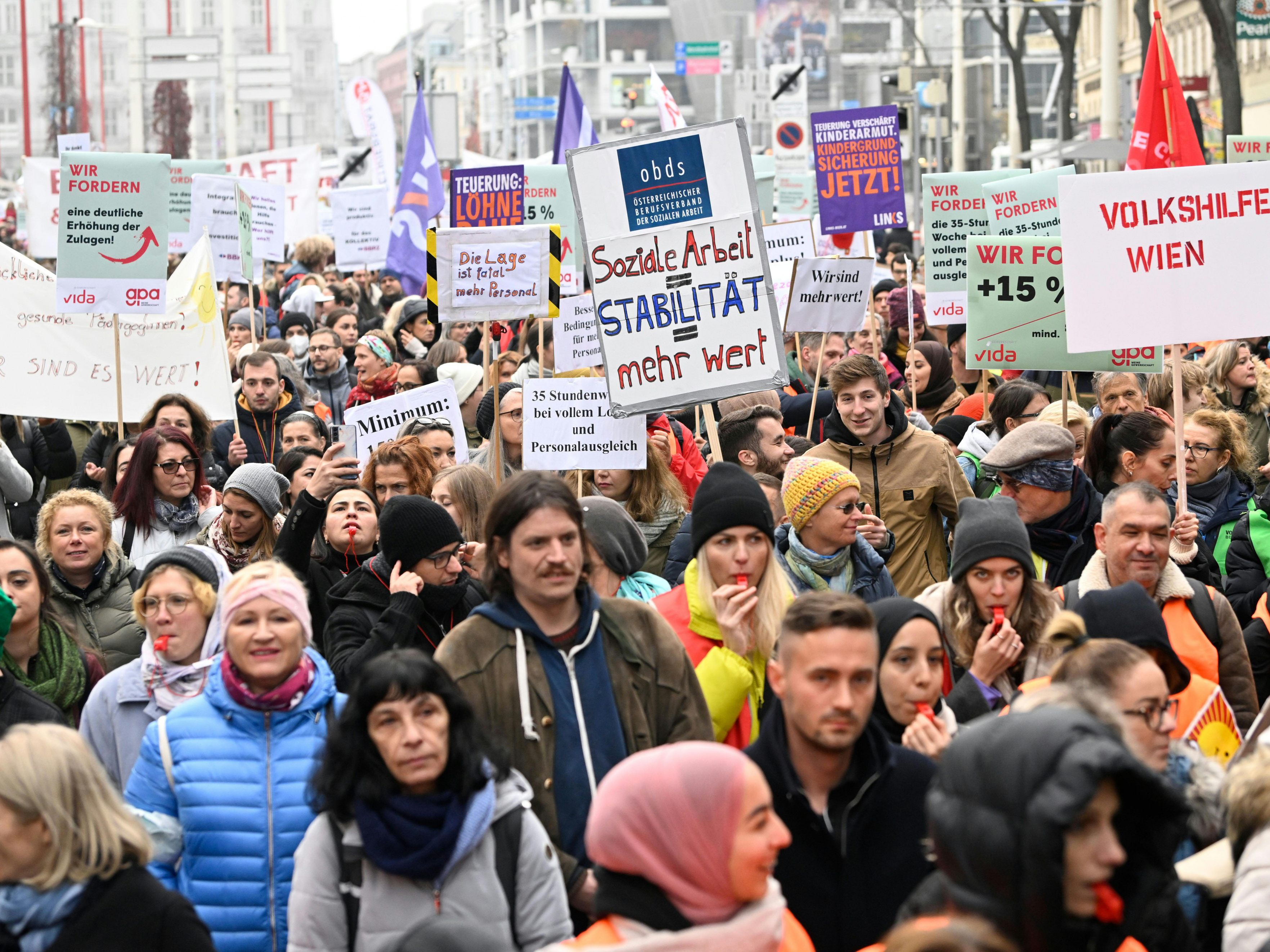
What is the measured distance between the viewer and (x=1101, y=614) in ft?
13.6

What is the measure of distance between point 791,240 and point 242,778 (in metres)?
9.09

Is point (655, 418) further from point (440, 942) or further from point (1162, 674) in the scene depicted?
point (440, 942)

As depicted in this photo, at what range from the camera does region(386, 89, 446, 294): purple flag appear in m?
17.8

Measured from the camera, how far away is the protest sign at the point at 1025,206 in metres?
10.4

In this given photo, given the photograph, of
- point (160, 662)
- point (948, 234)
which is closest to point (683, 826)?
point (160, 662)

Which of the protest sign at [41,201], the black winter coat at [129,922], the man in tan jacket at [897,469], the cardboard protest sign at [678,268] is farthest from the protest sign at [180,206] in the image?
the black winter coat at [129,922]

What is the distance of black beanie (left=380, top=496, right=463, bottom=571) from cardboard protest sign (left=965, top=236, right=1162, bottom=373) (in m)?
4.24

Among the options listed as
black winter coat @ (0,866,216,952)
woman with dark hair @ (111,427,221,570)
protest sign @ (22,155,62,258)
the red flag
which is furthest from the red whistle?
protest sign @ (22,155,62,258)

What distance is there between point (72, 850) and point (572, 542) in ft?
4.32

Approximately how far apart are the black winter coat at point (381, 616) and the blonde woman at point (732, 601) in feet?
2.15

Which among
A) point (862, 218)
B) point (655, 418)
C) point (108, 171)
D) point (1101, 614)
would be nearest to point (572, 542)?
point (1101, 614)

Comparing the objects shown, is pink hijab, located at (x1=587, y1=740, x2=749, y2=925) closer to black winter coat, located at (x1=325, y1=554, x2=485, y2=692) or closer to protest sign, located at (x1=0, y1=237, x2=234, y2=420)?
black winter coat, located at (x1=325, y1=554, x2=485, y2=692)

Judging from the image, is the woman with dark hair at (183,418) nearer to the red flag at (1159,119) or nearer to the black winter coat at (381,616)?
the black winter coat at (381,616)

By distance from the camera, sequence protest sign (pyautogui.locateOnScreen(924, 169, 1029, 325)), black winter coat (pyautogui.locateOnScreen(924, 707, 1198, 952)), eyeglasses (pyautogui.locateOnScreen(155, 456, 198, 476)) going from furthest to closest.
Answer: protest sign (pyautogui.locateOnScreen(924, 169, 1029, 325)) < eyeglasses (pyautogui.locateOnScreen(155, 456, 198, 476)) < black winter coat (pyautogui.locateOnScreen(924, 707, 1198, 952))
